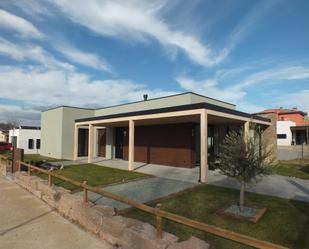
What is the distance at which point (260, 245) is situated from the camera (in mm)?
2805

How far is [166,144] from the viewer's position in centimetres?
1680

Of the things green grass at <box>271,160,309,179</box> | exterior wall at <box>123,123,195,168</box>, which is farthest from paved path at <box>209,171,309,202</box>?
exterior wall at <box>123,123,195,168</box>

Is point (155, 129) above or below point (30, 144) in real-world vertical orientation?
above

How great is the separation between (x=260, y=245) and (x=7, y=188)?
10.8 meters

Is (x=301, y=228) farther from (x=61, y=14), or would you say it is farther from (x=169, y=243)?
(x=61, y=14)

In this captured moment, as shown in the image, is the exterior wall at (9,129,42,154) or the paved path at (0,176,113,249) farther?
Answer: the exterior wall at (9,129,42,154)

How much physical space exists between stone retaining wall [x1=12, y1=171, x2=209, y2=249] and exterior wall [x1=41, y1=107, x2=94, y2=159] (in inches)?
622

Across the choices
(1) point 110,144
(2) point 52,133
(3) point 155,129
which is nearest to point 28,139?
(2) point 52,133

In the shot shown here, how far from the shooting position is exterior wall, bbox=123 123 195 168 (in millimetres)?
15352

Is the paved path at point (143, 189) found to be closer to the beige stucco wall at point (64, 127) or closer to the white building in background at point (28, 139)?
the beige stucco wall at point (64, 127)

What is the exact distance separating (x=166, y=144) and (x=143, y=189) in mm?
7478

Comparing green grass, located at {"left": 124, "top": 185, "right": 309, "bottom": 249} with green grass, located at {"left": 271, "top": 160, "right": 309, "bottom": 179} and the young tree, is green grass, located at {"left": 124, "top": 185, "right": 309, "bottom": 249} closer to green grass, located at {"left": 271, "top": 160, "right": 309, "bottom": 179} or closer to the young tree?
the young tree

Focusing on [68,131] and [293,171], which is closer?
[293,171]

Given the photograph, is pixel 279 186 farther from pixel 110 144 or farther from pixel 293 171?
pixel 110 144
